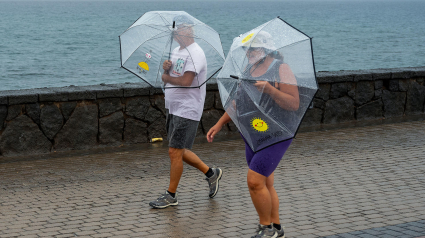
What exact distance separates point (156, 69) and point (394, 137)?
451 cm

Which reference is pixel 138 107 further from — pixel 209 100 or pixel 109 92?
pixel 209 100

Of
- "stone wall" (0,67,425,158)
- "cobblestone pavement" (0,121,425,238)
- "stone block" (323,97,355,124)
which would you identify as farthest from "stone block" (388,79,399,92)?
"cobblestone pavement" (0,121,425,238)

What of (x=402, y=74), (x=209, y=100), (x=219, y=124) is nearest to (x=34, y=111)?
(x=209, y=100)

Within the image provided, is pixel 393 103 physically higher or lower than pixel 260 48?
lower

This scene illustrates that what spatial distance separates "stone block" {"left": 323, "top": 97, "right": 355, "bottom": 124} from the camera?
920 cm

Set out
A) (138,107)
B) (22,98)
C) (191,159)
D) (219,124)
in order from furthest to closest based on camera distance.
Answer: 1. (138,107)
2. (22,98)
3. (191,159)
4. (219,124)

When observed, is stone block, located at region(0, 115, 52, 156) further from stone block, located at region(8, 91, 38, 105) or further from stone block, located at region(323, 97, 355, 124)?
stone block, located at region(323, 97, 355, 124)

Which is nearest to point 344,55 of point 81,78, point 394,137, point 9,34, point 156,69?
point 81,78

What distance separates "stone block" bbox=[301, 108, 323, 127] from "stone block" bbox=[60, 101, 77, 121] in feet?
12.4

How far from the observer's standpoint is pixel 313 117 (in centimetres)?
911

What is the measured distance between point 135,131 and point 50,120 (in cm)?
123

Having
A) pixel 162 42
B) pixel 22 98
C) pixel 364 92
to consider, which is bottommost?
Result: pixel 364 92

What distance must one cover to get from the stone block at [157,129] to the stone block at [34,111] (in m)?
1.59

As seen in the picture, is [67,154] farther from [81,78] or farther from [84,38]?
[84,38]
